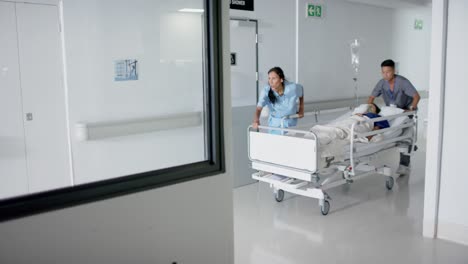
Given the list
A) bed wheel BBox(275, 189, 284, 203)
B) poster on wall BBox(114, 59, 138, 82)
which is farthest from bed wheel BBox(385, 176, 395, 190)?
poster on wall BBox(114, 59, 138, 82)

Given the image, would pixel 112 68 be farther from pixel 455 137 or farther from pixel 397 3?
pixel 397 3

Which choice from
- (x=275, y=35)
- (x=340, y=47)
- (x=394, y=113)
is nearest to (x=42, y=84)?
(x=275, y=35)

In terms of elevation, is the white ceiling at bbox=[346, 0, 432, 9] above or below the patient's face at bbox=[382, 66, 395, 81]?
above

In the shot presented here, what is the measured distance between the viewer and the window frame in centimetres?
191

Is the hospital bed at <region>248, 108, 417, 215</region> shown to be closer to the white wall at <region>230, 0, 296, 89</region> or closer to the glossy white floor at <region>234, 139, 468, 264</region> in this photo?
the glossy white floor at <region>234, 139, 468, 264</region>

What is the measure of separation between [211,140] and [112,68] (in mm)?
1757

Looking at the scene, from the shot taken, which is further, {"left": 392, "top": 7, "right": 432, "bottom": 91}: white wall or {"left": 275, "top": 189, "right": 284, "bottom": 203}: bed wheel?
{"left": 392, "top": 7, "right": 432, "bottom": 91}: white wall

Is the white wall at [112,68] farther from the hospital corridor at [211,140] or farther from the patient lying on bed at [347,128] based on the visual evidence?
the patient lying on bed at [347,128]

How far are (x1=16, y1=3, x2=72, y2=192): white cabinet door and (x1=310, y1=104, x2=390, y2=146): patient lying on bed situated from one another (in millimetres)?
2427

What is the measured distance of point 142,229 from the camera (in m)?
2.27

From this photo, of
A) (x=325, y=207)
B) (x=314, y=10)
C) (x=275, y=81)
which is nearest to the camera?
(x=325, y=207)

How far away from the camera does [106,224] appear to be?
6.97ft

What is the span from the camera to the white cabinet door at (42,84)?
356 centimetres

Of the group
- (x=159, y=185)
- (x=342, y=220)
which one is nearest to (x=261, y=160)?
(x=342, y=220)
